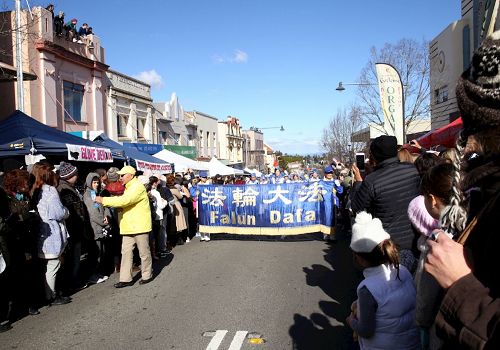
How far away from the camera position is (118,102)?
75.5 feet

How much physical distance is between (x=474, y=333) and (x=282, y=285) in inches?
226

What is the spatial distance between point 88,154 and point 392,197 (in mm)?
8289

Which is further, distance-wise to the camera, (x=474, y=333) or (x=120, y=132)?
(x=120, y=132)

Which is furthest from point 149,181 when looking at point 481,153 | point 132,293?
point 481,153

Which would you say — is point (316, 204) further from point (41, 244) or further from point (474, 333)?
point (474, 333)

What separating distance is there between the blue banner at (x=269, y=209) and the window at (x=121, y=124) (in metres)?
13.4

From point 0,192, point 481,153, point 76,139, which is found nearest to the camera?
point 481,153

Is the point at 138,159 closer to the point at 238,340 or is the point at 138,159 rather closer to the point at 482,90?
the point at 238,340

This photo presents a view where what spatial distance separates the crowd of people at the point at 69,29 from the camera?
1775 centimetres

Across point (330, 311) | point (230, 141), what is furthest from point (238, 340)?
point (230, 141)

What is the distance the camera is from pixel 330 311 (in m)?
5.54

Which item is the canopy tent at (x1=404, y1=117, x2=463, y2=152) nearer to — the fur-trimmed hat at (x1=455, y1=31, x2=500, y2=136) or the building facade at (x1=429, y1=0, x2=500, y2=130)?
the building facade at (x1=429, y1=0, x2=500, y2=130)

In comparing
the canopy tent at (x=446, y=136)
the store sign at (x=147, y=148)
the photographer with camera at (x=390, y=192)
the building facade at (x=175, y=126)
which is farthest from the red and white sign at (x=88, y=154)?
the building facade at (x=175, y=126)

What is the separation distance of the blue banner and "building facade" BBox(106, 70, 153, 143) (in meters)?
12.4
